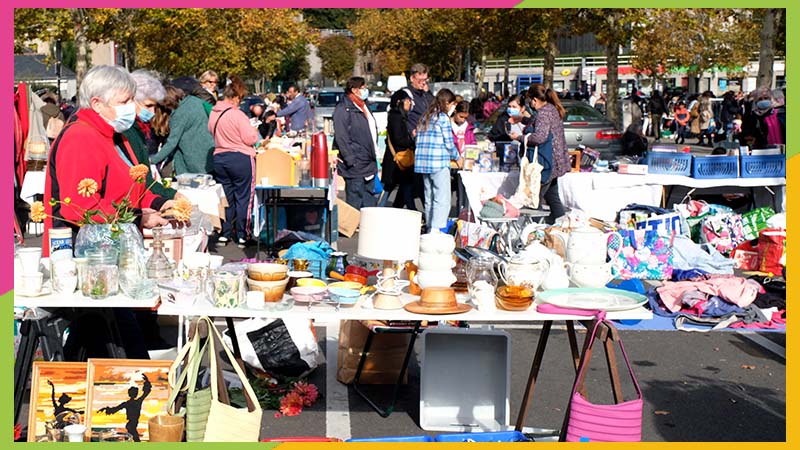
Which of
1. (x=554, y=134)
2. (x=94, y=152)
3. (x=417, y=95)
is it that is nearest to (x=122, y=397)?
(x=94, y=152)

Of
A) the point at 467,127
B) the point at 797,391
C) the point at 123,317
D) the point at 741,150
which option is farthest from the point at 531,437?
the point at 467,127

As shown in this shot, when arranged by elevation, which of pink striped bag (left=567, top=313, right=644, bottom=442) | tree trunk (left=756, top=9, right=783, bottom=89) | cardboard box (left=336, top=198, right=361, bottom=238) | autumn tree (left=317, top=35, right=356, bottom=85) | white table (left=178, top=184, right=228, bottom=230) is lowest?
cardboard box (left=336, top=198, right=361, bottom=238)

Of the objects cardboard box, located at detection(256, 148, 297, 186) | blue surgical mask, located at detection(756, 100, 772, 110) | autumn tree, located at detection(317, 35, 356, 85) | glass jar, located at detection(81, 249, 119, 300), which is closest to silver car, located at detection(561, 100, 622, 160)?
blue surgical mask, located at detection(756, 100, 772, 110)

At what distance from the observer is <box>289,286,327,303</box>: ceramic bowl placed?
15.7 ft

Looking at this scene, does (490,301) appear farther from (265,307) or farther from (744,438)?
(744,438)

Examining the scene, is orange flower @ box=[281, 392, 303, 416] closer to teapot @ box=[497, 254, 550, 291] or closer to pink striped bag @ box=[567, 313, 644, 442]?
teapot @ box=[497, 254, 550, 291]

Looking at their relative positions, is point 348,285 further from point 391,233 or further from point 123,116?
point 123,116

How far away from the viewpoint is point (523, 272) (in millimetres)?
4949

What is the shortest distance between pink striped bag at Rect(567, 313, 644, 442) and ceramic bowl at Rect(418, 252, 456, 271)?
36.6 inches

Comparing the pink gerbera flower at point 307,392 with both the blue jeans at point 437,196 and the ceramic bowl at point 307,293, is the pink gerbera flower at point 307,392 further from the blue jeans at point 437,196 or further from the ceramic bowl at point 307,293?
the blue jeans at point 437,196

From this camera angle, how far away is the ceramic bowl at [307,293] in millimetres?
4785

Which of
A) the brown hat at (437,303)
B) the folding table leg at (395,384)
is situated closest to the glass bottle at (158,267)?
the brown hat at (437,303)

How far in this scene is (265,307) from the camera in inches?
186

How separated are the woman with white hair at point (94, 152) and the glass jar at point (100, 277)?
30 cm
